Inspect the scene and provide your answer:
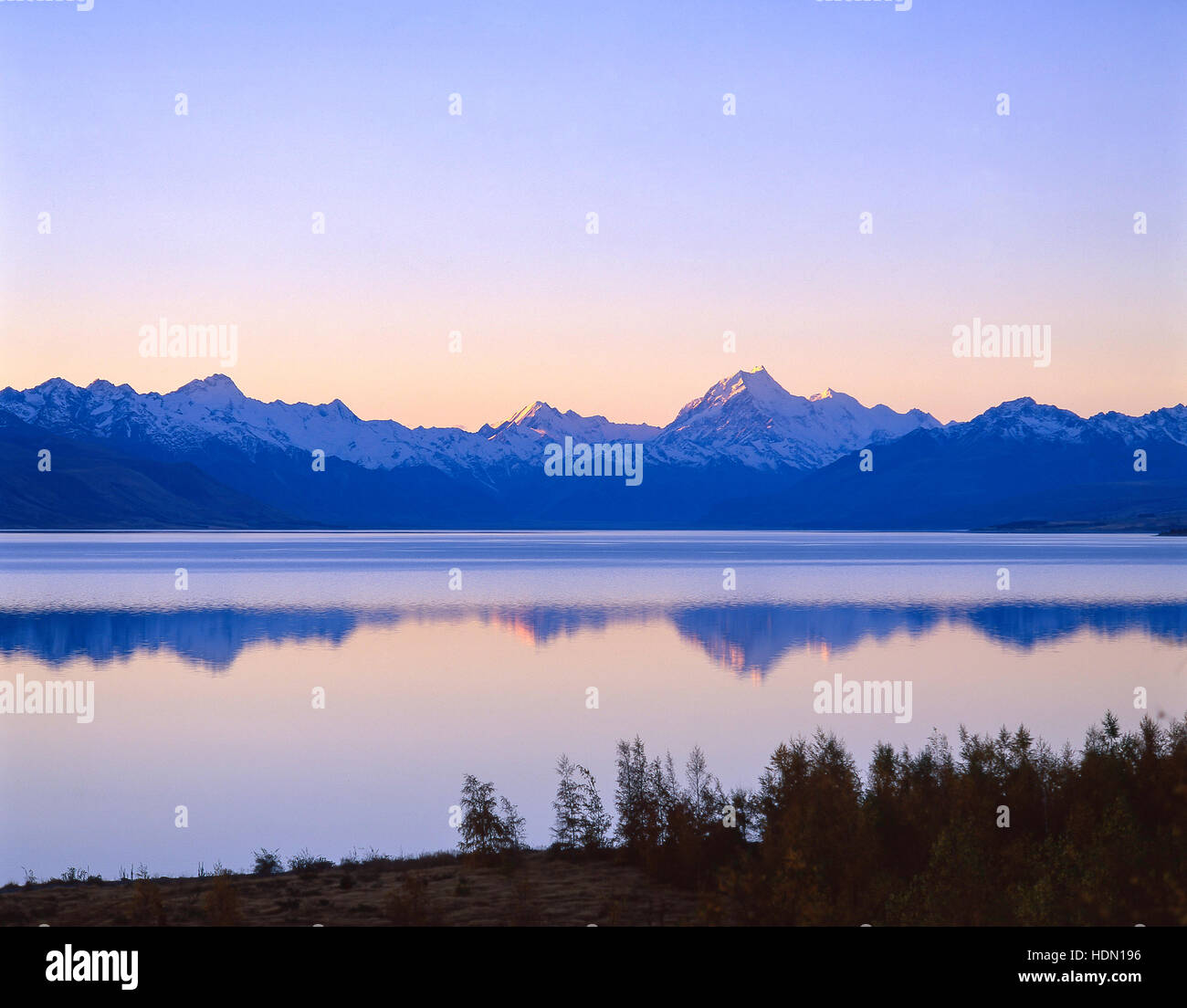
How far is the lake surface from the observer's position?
26.9 metres

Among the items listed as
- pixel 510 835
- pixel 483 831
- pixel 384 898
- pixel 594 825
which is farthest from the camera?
pixel 594 825

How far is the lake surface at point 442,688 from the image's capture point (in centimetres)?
2694

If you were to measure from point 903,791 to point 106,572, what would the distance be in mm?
120014

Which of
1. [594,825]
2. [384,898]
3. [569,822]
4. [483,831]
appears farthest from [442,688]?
[384,898]

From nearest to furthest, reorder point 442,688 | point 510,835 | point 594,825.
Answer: point 510,835 < point 594,825 < point 442,688

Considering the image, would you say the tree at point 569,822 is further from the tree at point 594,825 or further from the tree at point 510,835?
the tree at point 510,835

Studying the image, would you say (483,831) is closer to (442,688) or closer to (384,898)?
(384,898)

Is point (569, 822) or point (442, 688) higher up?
point (569, 822)

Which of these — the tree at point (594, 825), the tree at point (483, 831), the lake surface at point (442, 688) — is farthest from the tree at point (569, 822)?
the lake surface at point (442, 688)

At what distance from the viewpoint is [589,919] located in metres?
16.4

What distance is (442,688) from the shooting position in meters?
44.7

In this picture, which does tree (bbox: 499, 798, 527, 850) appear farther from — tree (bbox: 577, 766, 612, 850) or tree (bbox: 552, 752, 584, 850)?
tree (bbox: 577, 766, 612, 850)

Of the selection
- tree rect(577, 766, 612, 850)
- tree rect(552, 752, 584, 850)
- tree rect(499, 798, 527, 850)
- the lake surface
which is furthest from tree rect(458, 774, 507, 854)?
the lake surface

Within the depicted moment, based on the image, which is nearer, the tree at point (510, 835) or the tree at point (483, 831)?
the tree at point (483, 831)
